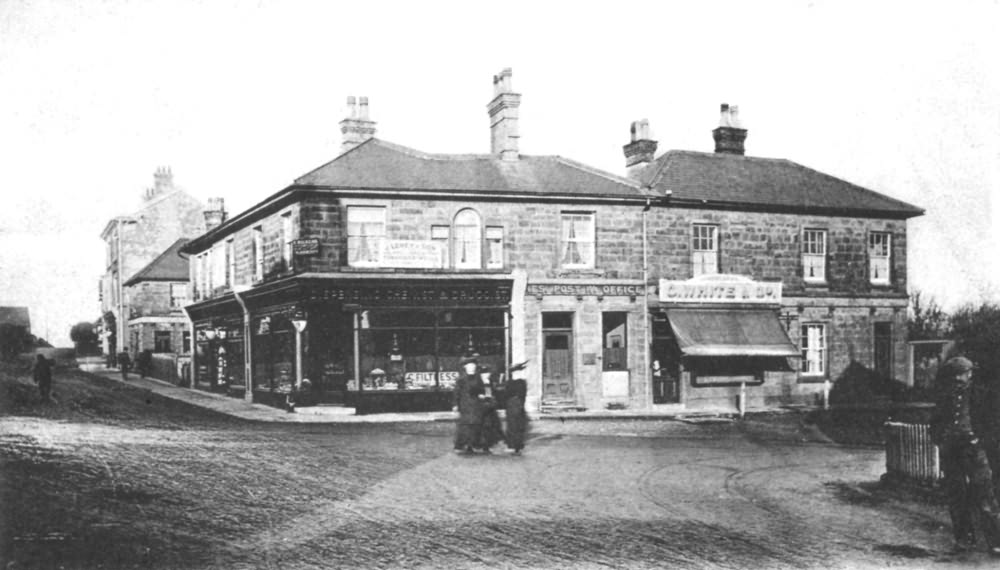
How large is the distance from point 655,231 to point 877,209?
7.73 meters

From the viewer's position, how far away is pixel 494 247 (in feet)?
77.6

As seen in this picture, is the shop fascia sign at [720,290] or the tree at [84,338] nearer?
the shop fascia sign at [720,290]

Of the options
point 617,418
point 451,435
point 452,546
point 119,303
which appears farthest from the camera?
point 119,303

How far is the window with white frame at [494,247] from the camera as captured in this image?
23562mm

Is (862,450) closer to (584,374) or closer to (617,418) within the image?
(617,418)

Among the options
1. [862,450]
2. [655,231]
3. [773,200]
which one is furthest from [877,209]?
[862,450]

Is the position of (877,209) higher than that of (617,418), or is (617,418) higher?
(877,209)

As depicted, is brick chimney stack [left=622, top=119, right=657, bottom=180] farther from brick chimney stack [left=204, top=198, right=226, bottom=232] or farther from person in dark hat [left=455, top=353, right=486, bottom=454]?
brick chimney stack [left=204, top=198, right=226, bottom=232]

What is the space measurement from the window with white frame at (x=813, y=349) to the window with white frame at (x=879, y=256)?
258 cm

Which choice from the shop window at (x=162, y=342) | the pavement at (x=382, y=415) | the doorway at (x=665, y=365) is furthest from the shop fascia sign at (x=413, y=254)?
the shop window at (x=162, y=342)

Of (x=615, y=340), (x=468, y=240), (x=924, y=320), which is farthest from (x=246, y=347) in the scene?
(x=924, y=320)

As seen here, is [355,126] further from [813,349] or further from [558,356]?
[813,349]

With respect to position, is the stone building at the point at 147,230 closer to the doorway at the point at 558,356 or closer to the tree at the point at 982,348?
the doorway at the point at 558,356

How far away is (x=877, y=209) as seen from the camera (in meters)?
26.9
